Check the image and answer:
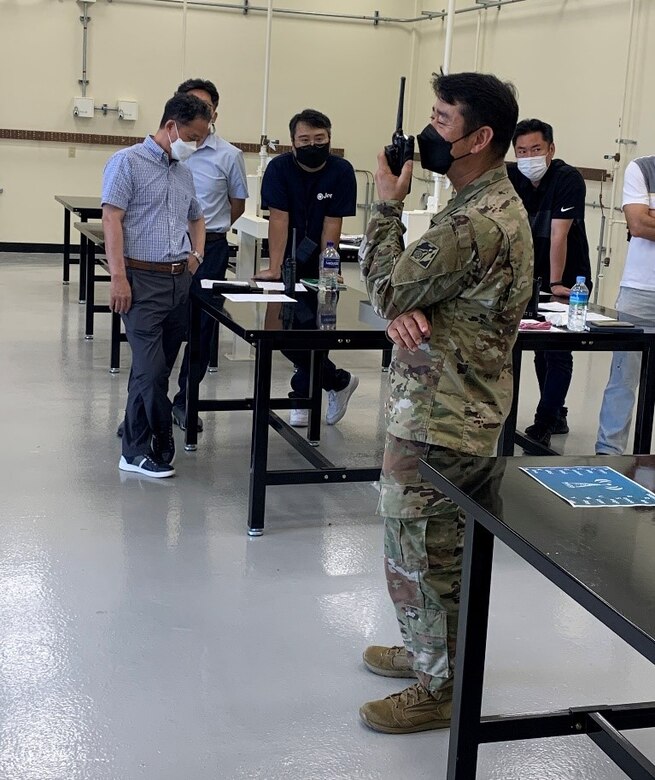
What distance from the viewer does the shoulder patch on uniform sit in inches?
86.2

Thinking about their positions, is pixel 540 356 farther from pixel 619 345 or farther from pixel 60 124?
pixel 60 124

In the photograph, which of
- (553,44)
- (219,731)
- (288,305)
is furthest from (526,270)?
(553,44)

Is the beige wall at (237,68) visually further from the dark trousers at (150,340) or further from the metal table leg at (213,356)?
the dark trousers at (150,340)

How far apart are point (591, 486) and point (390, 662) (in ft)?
3.14

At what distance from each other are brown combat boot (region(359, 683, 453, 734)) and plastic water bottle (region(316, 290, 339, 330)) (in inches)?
58.2

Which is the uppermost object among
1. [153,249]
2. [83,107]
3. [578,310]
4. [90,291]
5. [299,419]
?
[83,107]

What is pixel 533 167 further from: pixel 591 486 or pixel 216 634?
pixel 591 486

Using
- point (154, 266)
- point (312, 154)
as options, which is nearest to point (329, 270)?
point (312, 154)

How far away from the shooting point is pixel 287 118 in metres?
11.5

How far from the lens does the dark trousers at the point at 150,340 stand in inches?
159

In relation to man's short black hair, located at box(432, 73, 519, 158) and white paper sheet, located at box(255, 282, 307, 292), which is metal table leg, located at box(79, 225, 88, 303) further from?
man's short black hair, located at box(432, 73, 519, 158)

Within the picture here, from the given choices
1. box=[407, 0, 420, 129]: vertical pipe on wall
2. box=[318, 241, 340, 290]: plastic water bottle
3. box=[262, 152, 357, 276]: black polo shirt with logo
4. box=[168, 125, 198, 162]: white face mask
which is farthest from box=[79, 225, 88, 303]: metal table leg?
box=[407, 0, 420, 129]: vertical pipe on wall

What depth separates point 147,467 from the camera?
14.0 ft

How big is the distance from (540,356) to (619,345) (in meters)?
1.29
